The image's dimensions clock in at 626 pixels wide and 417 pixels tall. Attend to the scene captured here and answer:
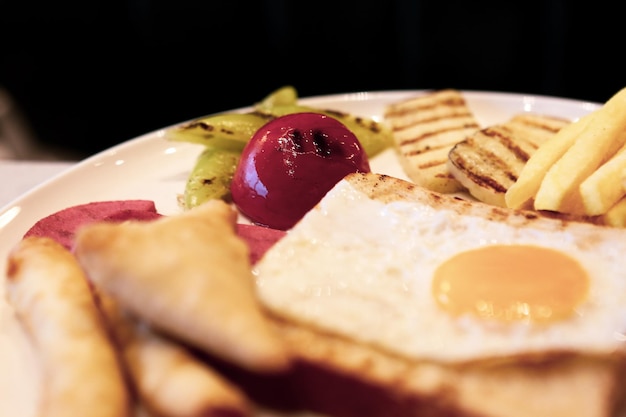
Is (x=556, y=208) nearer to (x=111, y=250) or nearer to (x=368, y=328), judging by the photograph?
(x=368, y=328)

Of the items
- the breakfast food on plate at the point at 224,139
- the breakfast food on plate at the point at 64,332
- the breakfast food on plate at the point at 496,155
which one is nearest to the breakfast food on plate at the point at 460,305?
the breakfast food on plate at the point at 64,332

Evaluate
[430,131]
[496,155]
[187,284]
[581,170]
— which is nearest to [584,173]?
[581,170]

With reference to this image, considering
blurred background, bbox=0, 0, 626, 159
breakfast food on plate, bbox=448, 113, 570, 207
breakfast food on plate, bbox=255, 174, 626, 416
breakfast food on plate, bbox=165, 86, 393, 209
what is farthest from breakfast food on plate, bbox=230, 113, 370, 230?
blurred background, bbox=0, 0, 626, 159

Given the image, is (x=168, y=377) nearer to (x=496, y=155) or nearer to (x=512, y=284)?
(x=512, y=284)

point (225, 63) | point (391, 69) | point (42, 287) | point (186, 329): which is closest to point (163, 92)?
point (225, 63)

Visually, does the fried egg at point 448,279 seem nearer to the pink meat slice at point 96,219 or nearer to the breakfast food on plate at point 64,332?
the pink meat slice at point 96,219
